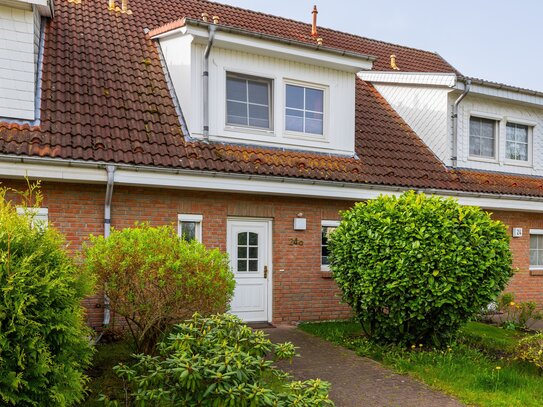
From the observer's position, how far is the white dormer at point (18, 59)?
9.40 metres

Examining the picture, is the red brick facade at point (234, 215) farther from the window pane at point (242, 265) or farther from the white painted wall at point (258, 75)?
the white painted wall at point (258, 75)

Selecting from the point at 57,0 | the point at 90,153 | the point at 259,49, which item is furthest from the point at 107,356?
the point at 57,0

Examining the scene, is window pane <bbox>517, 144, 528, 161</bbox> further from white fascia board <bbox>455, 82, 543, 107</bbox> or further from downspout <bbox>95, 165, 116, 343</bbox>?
downspout <bbox>95, 165, 116, 343</bbox>

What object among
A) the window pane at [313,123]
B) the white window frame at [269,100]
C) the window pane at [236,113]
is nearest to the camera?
the white window frame at [269,100]

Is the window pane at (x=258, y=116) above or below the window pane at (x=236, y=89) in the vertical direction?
below

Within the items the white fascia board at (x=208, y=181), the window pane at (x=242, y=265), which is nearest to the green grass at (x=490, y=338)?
the white fascia board at (x=208, y=181)

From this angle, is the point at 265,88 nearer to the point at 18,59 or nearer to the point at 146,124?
the point at 146,124

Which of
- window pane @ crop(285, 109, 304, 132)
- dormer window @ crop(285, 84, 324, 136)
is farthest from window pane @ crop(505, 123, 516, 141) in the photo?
window pane @ crop(285, 109, 304, 132)

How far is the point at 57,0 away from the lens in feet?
41.4

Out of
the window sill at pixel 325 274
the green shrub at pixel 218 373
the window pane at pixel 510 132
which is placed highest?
the window pane at pixel 510 132

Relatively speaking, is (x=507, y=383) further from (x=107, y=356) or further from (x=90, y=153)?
(x=90, y=153)

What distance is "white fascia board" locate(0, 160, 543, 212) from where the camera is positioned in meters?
8.67

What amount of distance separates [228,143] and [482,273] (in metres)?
5.25

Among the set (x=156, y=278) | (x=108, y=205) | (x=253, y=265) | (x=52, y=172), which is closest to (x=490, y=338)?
(x=253, y=265)
